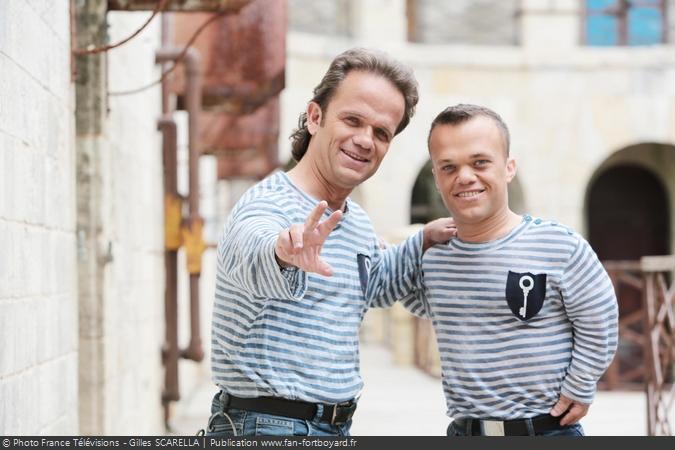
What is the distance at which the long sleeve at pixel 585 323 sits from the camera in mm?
3186

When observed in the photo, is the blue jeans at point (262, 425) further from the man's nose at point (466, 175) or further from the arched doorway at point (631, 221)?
the arched doorway at point (631, 221)

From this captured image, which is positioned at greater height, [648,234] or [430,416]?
[648,234]

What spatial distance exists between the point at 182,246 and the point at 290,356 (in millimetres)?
5001

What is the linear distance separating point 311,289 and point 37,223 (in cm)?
149

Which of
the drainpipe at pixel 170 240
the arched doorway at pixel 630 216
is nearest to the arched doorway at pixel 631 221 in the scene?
the arched doorway at pixel 630 216

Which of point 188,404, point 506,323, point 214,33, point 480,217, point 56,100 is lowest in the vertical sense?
point 188,404

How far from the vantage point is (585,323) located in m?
3.21

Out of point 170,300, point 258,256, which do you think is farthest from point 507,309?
point 170,300

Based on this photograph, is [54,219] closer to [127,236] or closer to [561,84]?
[127,236]

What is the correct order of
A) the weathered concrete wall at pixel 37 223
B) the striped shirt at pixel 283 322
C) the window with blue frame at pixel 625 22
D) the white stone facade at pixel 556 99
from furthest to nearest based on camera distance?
the window with blue frame at pixel 625 22
the white stone facade at pixel 556 99
the weathered concrete wall at pixel 37 223
the striped shirt at pixel 283 322

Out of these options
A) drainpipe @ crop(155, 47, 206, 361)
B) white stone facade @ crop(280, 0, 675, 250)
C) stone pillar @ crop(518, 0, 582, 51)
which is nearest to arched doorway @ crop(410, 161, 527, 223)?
white stone facade @ crop(280, 0, 675, 250)

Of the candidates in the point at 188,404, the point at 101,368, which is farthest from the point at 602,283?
the point at 188,404

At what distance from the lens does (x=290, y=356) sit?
298 cm

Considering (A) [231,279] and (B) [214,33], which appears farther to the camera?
Answer: (B) [214,33]
